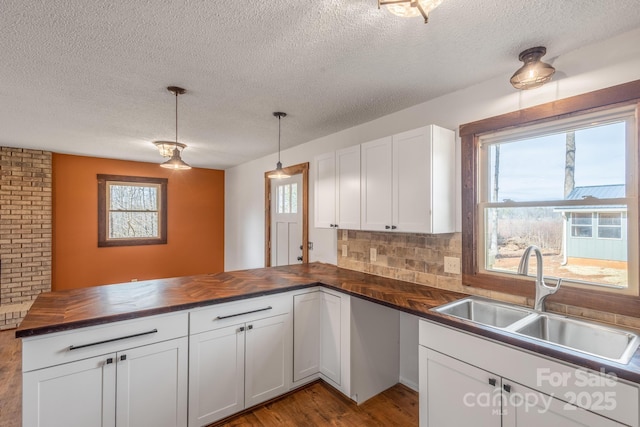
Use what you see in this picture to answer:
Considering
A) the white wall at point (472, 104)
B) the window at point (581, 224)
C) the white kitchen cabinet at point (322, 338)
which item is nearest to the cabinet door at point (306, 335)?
the white kitchen cabinet at point (322, 338)

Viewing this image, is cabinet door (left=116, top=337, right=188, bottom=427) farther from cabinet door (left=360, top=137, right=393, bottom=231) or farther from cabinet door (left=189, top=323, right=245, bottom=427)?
cabinet door (left=360, top=137, right=393, bottom=231)

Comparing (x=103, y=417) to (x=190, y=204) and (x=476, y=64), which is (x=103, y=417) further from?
(x=190, y=204)

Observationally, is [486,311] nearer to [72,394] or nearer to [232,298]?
[232,298]

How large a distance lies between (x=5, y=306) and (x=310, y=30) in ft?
17.4

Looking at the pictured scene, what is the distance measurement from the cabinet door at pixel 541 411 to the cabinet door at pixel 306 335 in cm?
145

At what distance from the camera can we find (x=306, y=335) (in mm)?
2520

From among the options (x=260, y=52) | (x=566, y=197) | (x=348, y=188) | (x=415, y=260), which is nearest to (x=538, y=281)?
(x=566, y=197)

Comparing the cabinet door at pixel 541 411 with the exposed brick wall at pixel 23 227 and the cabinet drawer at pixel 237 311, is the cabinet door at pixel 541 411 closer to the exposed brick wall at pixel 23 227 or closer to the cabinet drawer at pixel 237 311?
the cabinet drawer at pixel 237 311

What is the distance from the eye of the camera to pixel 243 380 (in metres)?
2.18

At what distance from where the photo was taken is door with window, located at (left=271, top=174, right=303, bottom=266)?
4039 millimetres

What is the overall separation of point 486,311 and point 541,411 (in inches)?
28.2

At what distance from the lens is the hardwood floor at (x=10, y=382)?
221cm

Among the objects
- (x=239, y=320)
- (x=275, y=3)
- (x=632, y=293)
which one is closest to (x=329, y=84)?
(x=275, y=3)

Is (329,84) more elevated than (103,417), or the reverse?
(329,84)
